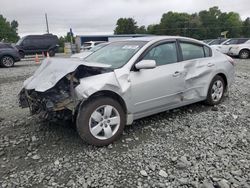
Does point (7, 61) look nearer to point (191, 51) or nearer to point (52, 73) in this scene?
point (52, 73)

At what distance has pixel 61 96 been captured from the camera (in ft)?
12.2

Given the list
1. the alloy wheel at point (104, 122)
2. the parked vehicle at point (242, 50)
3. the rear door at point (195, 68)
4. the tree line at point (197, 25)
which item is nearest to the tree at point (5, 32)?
the tree line at point (197, 25)

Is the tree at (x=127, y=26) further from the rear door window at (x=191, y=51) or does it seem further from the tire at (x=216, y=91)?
the rear door window at (x=191, y=51)

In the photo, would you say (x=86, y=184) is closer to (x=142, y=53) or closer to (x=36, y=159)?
(x=36, y=159)

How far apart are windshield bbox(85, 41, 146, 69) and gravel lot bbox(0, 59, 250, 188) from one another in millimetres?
1148

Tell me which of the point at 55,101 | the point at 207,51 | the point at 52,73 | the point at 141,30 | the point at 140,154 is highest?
the point at 141,30

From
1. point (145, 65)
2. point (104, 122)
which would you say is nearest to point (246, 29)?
point (145, 65)

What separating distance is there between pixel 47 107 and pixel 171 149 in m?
1.84

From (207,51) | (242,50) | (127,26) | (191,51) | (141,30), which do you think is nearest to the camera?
(191,51)

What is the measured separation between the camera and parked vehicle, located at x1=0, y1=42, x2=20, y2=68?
595 inches

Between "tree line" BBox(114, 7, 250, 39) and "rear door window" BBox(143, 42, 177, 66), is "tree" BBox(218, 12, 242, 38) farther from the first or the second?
"rear door window" BBox(143, 42, 177, 66)

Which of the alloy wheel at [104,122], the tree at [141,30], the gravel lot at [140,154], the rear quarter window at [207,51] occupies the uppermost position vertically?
the tree at [141,30]

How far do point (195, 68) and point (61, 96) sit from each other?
263 cm

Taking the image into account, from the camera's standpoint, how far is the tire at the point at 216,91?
17.8 feet
